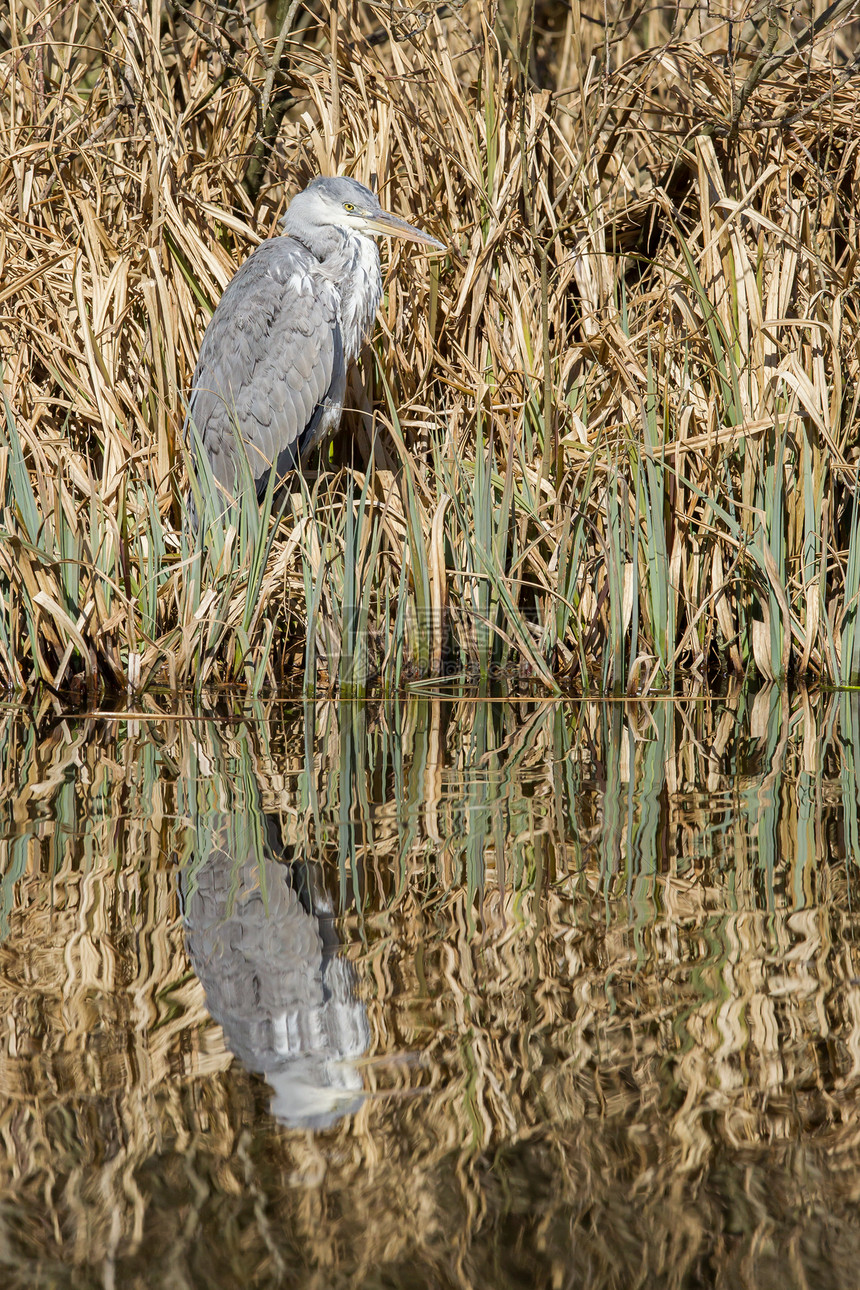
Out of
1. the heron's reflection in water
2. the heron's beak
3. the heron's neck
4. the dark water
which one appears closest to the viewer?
the dark water

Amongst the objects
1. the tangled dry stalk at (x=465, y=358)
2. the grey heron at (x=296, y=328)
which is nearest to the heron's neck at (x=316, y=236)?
the grey heron at (x=296, y=328)

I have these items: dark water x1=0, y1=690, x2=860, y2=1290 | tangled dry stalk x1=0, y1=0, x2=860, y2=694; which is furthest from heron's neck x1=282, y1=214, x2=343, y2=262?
dark water x1=0, y1=690, x2=860, y2=1290

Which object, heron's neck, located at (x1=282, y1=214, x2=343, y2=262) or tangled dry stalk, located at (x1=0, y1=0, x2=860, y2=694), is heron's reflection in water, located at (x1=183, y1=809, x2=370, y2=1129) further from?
heron's neck, located at (x1=282, y1=214, x2=343, y2=262)

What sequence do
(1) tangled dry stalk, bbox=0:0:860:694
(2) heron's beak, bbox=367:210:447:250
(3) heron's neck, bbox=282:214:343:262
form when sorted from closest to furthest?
(1) tangled dry stalk, bbox=0:0:860:694, (2) heron's beak, bbox=367:210:447:250, (3) heron's neck, bbox=282:214:343:262

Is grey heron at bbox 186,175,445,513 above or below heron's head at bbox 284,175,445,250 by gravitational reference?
below

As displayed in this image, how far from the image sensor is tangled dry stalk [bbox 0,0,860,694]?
3.55 metres

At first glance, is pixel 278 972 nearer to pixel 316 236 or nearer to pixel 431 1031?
pixel 431 1031

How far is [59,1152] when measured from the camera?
3.81ft

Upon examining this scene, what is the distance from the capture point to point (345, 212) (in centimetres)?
434

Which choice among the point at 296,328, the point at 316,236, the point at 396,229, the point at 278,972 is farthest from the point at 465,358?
the point at 278,972

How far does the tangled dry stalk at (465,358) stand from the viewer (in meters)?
3.55

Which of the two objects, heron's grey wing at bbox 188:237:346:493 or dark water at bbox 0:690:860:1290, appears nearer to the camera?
dark water at bbox 0:690:860:1290

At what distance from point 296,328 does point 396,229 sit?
512 millimetres

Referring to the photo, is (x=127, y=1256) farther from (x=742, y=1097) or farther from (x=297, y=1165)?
(x=742, y=1097)
